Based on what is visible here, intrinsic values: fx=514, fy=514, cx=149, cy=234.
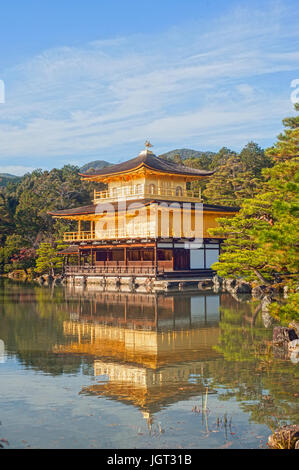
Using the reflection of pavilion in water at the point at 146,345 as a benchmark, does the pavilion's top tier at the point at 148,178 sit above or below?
above

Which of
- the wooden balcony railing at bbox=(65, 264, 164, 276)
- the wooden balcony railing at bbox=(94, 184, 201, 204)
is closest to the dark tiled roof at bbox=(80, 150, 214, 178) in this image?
the wooden balcony railing at bbox=(94, 184, 201, 204)

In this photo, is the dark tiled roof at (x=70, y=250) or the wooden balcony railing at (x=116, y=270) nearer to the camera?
the wooden balcony railing at (x=116, y=270)

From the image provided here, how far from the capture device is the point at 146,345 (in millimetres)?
14719

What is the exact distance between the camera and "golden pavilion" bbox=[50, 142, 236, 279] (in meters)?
37.9

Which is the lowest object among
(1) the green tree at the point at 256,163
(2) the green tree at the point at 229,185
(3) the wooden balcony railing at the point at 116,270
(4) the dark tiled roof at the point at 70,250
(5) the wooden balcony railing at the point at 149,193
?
(3) the wooden balcony railing at the point at 116,270

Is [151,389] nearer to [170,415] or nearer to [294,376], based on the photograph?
[170,415]

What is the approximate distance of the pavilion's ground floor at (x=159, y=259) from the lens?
37.2 metres

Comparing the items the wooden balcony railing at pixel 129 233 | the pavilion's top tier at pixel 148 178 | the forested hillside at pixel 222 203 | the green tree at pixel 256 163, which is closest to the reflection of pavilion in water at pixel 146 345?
the forested hillside at pixel 222 203

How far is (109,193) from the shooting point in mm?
46719

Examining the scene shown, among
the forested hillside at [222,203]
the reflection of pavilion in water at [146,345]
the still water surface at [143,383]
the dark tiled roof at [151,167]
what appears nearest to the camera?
the still water surface at [143,383]

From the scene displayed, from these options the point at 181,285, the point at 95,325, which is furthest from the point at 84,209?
the point at 95,325

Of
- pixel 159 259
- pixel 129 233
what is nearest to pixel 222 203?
pixel 129 233

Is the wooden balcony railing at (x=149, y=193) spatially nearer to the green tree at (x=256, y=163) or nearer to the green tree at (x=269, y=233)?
the green tree at (x=269, y=233)

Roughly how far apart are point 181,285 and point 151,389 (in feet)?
80.1
